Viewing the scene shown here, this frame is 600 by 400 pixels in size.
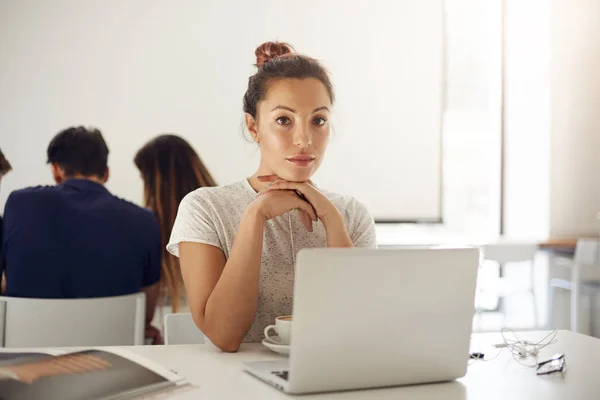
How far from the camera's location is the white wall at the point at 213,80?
4172 millimetres

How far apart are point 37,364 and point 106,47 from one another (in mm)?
3636

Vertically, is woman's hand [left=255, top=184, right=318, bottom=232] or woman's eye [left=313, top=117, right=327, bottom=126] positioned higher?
woman's eye [left=313, top=117, right=327, bottom=126]

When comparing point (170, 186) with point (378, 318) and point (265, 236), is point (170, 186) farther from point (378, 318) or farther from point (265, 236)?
point (378, 318)

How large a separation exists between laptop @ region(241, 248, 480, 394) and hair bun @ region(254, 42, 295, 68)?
0.90 metres

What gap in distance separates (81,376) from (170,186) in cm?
227

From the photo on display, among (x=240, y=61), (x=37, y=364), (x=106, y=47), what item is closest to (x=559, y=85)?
(x=240, y=61)

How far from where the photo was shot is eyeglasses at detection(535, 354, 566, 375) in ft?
3.78

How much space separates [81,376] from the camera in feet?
3.10

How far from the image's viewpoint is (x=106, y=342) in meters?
1.83

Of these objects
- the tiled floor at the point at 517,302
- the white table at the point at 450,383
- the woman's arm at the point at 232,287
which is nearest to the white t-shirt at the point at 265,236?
the woman's arm at the point at 232,287

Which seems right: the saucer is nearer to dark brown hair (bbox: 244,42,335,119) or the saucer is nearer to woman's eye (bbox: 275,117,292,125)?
woman's eye (bbox: 275,117,292,125)

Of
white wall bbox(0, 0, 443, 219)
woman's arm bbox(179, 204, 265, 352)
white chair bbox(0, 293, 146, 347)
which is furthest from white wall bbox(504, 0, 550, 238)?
woman's arm bbox(179, 204, 265, 352)

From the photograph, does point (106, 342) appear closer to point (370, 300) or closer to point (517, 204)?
point (370, 300)

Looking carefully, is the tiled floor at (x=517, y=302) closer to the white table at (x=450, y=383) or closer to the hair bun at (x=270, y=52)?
the hair bun at (x=270, y=52)
